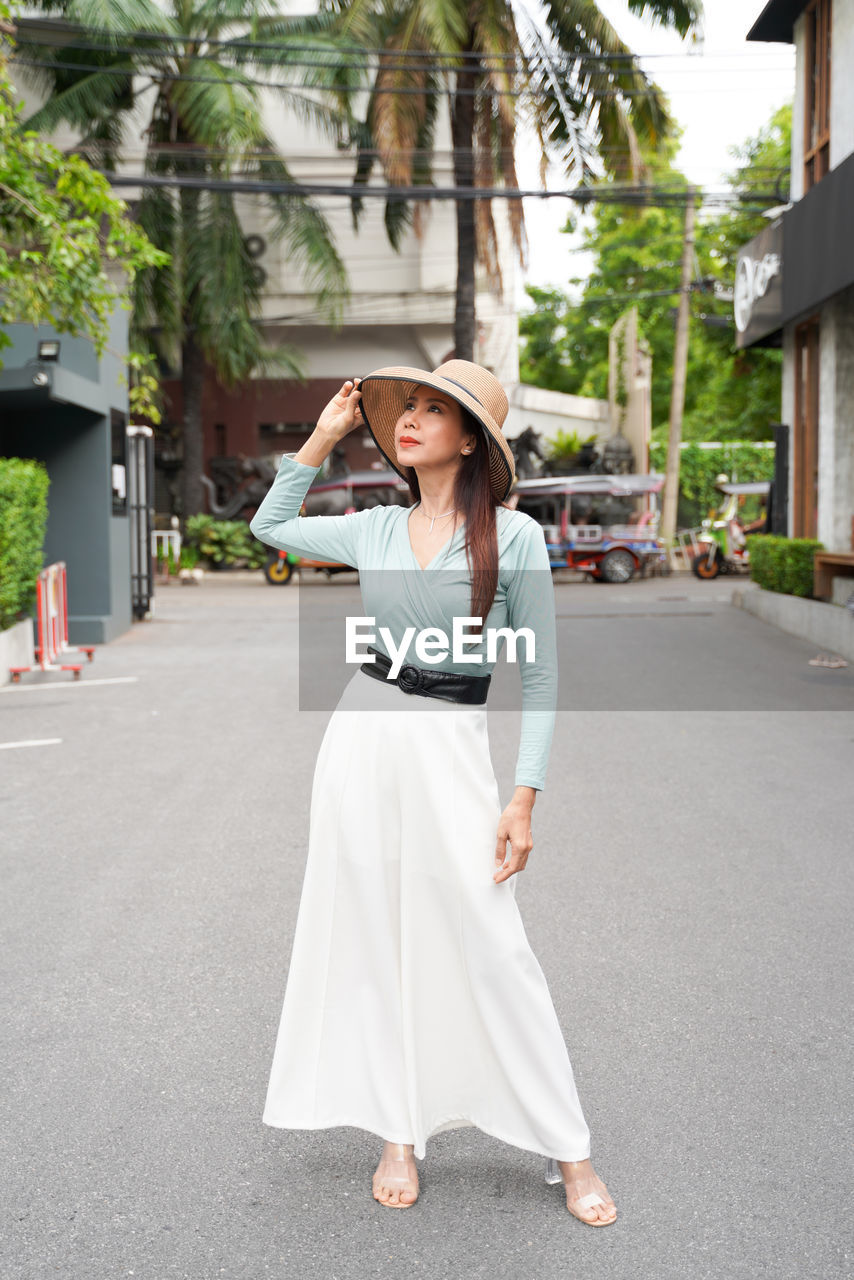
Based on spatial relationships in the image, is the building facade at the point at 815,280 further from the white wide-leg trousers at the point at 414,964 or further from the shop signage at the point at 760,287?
the white wide-leg trousers at the point at 414,964

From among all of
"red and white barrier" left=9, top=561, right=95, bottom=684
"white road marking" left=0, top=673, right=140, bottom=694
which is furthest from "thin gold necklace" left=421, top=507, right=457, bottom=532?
"red and white barrier" left=9, top=561, right=95, bottom=684

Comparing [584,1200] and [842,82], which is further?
[842,82]

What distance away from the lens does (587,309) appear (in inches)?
1937

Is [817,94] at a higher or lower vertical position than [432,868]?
higher

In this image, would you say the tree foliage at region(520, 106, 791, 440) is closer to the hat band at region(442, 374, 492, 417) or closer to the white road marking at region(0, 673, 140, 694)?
the white road marking at region(0, 673, 140, 694)

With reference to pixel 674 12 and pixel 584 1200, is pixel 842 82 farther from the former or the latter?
pixel 584 1200

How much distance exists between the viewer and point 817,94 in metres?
16.6

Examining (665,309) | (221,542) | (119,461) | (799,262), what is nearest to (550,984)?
(799,262)

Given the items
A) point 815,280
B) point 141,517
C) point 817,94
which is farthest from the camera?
point 141,517

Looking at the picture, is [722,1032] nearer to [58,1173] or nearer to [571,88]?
[58,1173]

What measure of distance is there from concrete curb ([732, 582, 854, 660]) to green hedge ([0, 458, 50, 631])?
26.5ft

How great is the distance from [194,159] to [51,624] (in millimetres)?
19507

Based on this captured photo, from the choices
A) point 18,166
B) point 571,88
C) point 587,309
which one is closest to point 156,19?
point 571,88

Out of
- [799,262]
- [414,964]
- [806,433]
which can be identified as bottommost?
[414,964]
